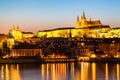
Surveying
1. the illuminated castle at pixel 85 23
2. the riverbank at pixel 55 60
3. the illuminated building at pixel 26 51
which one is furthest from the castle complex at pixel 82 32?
the riverbank at pixel 55 60

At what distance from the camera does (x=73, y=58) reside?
40594 millimetres

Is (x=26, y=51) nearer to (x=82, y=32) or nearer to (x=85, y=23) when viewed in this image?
(x=82, y=32)

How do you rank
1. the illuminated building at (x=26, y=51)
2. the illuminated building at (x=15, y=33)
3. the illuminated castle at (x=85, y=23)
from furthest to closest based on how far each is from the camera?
the illuminated castle at (x=85, y=23)
the illuminated building at (x=15, y=33)
the illuminated building at (x=26, y=51)

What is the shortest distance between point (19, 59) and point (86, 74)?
13074 millimetres

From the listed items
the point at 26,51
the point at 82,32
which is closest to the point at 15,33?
the point at 82,32

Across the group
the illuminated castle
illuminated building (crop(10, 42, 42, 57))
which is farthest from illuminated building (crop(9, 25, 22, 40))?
illuminated building (crop(10, 42, 42, 57))

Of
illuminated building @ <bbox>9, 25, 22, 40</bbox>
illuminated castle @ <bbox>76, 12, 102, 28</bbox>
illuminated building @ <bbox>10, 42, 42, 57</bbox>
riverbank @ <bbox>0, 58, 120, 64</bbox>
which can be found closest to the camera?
riverbank @ <bbox>0, 58, 120, 64</bbox>

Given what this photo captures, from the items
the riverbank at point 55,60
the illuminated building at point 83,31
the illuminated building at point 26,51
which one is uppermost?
the illuminated building at point 83,31

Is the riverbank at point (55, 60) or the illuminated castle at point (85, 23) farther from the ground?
the illuminated castle at point (85, 23)

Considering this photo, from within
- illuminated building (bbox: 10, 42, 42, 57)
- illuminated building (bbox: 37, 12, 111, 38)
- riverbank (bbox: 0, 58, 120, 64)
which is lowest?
riverbank (bbox: 0, 58, 120, 64)

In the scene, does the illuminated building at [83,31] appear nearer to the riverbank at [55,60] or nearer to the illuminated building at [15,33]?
the illuminated building at [15,33]

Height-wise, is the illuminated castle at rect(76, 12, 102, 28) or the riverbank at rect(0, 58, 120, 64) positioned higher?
the illuminated castle at rect(76, 12, 102, 28)

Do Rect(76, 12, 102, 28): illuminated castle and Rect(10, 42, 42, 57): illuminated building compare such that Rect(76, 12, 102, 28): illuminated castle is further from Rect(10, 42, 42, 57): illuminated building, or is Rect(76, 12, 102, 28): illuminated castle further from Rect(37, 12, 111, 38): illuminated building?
Rect(10, 42, 42, 57): illuminated building

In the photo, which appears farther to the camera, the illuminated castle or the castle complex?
the illuminated castle
